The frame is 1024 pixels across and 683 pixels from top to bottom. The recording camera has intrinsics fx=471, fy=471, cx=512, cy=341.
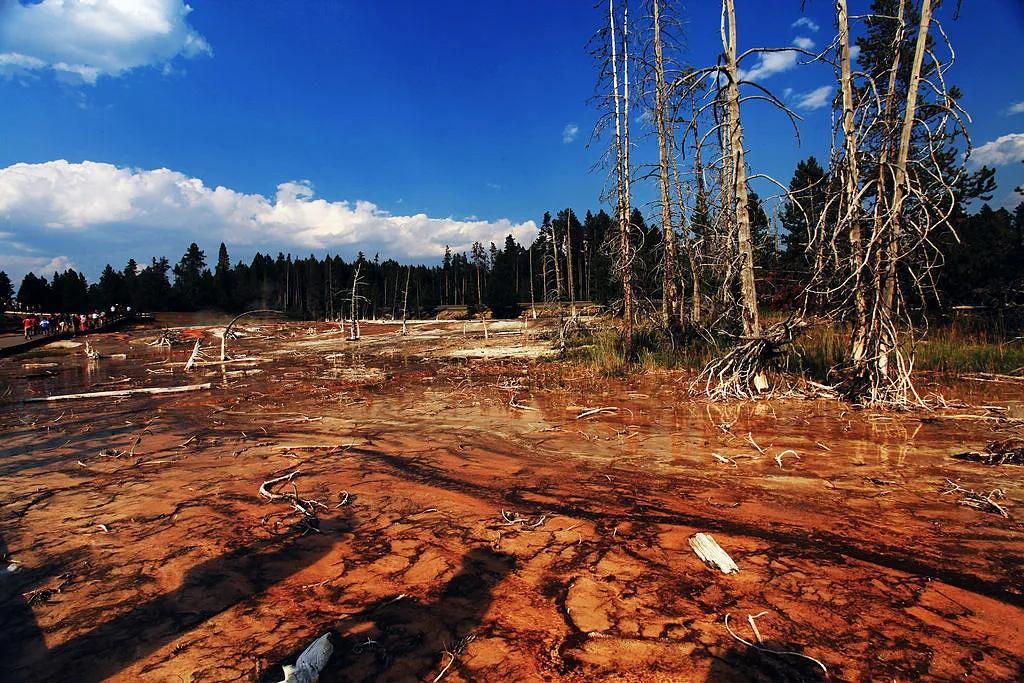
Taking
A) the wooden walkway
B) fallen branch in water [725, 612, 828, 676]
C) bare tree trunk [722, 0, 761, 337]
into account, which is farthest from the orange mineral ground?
the wooden walkway

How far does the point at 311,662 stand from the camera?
6.88ft

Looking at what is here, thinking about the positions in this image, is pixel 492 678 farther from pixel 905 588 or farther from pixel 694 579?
pixel 905 588

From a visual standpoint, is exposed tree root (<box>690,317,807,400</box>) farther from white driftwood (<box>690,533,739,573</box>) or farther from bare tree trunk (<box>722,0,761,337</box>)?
white driftwood (<box>690,533,739,573</box>)

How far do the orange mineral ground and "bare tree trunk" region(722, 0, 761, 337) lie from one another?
2.66m

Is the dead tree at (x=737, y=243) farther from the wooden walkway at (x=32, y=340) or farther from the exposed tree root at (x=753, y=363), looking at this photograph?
the wooden walkway at (x=32, y=340)

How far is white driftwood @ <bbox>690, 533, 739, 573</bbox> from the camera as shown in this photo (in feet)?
9.23

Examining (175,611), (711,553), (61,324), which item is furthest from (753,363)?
(61,324)

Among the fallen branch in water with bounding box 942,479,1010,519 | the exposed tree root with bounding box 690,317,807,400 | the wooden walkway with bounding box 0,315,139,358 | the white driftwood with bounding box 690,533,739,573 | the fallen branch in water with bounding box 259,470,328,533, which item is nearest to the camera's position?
the white driftwood with bounding box 690,533,739,573

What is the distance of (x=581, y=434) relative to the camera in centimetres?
651

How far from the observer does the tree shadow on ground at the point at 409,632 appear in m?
2.12

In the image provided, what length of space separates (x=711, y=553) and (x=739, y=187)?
Result: 7766mm

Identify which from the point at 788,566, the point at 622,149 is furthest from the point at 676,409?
the point at 622,149

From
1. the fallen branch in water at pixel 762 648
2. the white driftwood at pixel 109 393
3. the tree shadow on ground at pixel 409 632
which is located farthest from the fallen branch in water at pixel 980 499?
the white driftwood at pixel 109 393

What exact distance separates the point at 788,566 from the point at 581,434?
3751mm
